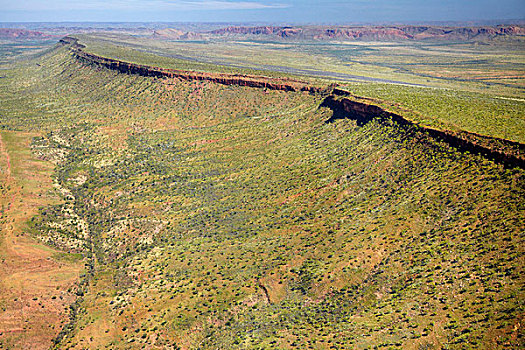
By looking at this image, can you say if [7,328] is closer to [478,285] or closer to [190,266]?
[190,266]

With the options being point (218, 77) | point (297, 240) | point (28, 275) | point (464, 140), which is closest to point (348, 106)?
point (464, 140)

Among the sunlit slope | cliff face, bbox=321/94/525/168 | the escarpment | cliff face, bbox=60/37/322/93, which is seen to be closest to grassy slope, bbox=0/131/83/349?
the sunlit slope

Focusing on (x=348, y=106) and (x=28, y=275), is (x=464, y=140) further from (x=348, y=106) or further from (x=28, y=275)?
(x=28, y=275)

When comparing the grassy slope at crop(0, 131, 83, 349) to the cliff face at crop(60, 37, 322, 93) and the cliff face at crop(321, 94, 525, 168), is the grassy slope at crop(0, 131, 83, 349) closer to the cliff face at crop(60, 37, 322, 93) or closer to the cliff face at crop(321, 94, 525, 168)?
the cliff face at crop(321, 94, 525, 168)

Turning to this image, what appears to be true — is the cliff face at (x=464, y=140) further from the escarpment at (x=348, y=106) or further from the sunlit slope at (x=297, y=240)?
the sunlit slope at (x=297, y=240)

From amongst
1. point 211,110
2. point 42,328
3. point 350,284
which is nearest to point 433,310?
point 350,284

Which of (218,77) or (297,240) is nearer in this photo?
(297,240)
